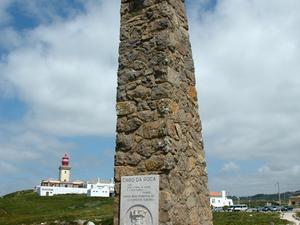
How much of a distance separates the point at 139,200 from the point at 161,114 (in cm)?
141

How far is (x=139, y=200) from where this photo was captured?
23.4 feet

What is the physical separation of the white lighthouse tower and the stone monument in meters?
119

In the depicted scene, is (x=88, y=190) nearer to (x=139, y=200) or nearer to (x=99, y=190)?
(x=99, y=190)

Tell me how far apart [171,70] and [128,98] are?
890 mm

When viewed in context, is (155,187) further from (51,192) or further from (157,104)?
(51,192)

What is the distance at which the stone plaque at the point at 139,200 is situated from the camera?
693cm

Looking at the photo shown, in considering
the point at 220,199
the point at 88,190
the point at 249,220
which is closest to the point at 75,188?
the point at 88,190

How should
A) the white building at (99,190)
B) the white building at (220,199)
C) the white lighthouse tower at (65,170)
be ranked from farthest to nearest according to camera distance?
1. the white lighthouse tower at (65,170)
2. the white building at (220,199)
3. the white building at (99,190)

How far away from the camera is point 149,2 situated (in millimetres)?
7949

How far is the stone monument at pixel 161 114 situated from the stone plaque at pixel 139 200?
3cm

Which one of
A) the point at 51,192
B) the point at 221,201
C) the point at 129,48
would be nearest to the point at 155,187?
the point at 129,48

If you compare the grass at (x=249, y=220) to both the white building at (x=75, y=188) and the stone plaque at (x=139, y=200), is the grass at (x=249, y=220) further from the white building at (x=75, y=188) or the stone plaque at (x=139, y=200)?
the white building at (x=75, y=188)

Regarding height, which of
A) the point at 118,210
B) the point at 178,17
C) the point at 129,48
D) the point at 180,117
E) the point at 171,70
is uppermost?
the point at 178,17

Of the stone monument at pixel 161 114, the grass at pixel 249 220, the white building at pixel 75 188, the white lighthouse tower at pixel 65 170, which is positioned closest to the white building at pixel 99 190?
the white building at pixel 75 188
